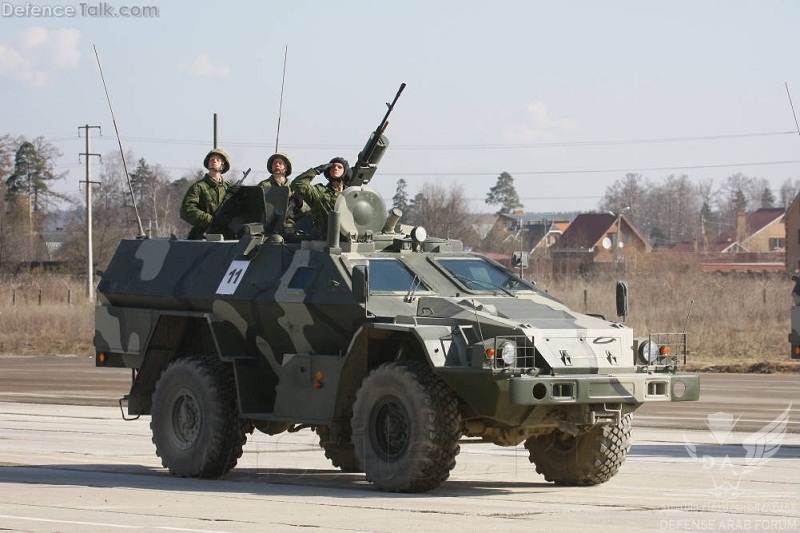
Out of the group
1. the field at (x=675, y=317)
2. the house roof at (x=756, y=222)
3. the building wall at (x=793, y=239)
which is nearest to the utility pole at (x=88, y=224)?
the field at (x=675, y=317)

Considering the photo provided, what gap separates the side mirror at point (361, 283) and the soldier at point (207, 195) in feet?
10.9

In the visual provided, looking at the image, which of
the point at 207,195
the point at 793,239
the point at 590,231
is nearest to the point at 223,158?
the point at 207,195

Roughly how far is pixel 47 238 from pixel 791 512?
86.5 metres

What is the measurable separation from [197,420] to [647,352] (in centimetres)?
423

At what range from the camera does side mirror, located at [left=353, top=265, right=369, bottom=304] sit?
531 inches

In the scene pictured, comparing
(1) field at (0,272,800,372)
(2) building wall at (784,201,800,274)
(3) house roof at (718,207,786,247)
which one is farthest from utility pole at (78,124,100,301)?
(3) house roof at (718,207,786,247)

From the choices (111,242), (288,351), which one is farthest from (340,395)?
(111,242)

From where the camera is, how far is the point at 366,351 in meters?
13.9

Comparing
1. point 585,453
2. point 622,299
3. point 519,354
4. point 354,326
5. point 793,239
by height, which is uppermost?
point 793,239

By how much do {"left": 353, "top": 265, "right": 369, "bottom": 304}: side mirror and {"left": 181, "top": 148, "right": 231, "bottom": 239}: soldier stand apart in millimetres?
3337

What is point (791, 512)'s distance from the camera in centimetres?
1183

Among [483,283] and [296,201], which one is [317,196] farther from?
[483,283]

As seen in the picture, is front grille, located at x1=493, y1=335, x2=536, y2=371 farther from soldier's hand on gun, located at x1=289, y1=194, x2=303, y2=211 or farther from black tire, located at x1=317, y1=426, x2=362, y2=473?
soldier's hand on gun, located at x1=289, y1=194, x2=303, y2=211

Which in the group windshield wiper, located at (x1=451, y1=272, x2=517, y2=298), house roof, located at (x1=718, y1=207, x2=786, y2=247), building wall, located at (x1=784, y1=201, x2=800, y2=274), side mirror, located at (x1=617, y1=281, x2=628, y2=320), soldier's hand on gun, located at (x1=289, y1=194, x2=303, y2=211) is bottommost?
side mirror, located at (x1=617, y1=281, x2=628, y2=320)
